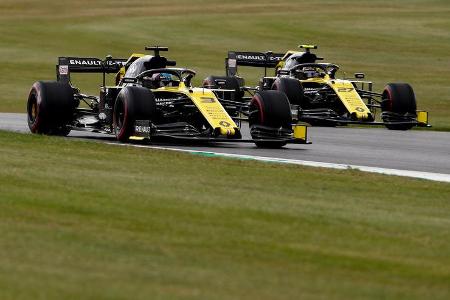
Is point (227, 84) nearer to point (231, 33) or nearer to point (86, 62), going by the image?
point (86, 62)

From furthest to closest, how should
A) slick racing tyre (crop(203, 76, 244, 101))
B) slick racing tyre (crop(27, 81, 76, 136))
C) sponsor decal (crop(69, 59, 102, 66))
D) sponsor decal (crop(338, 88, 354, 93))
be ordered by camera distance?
slick racing tyre (crop(203, 76, 244, 101)) → sponsor decal (crop(338, 88, 354, 93)) → sponsor decal (crop(69, 59, 102, 66)) → slick racing tyre (crop(27, 81, 76, 136))

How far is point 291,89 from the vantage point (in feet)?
95.0

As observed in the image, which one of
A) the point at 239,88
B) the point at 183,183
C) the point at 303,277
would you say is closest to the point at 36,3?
the point at 239,88

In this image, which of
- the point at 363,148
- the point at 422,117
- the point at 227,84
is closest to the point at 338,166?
the point at 363,148

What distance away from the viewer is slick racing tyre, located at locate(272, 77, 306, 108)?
2895 centimetres

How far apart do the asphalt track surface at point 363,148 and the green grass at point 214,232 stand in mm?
2599

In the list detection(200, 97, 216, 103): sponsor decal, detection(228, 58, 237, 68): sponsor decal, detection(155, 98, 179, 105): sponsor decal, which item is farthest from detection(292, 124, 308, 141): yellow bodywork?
detection(228, 58, 237, 68): sponsor decal

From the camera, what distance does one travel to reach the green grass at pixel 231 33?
53594mm

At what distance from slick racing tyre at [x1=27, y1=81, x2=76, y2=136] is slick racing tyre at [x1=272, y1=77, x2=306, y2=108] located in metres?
7.29

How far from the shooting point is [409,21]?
73.1m

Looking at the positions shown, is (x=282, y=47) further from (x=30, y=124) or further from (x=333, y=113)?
(x=30, y=124)

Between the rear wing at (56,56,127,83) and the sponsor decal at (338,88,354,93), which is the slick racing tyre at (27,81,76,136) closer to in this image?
the rear wing at (56,56,127,83)

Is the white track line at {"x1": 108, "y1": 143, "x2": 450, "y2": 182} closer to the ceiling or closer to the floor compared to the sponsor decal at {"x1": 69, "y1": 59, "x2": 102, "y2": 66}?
closer to the floor

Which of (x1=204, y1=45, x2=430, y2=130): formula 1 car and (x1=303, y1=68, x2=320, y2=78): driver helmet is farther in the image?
(x1=303, y1=68, x2=320, y2=78): driver helmet
